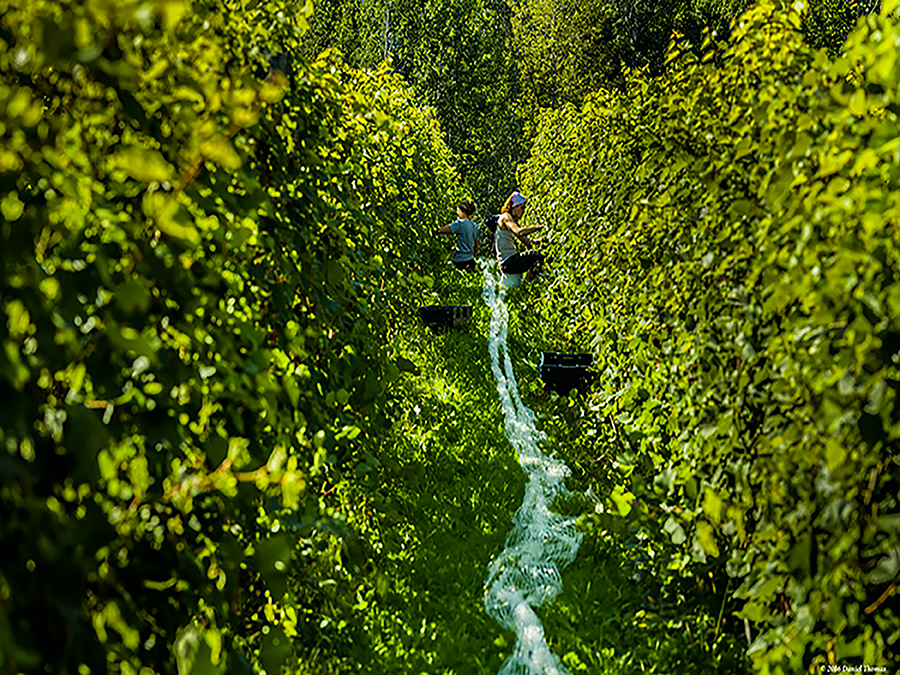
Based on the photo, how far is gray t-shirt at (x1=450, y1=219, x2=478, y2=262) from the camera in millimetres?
9766

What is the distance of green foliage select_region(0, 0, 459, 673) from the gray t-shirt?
22.9 ft

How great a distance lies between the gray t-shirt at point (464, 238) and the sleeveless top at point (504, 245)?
489 millimetres

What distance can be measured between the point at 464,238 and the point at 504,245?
70cm

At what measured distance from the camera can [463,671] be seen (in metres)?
2.94

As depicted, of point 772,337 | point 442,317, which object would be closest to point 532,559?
point 772,337

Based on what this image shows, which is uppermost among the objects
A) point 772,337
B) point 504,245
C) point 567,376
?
point 772,337

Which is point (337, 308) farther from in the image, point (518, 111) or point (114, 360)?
point (518, 111)

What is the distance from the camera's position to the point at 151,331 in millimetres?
1534

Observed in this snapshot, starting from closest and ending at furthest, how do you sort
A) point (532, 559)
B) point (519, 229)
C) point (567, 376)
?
point (532, 559) → point (567, 376) → point (519, 229)

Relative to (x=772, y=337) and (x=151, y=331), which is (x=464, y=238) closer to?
(x=772, y=337)

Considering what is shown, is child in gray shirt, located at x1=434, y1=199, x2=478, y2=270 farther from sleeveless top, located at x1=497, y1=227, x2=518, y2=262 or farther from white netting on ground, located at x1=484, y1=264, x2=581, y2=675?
white netting on ground, located at x1=484, y1=264, x2=581, y2=675

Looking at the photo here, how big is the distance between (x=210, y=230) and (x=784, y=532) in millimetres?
1859

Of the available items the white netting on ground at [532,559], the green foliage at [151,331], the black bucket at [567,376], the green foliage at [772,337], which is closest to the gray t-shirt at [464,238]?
the black bucket at [567,376]

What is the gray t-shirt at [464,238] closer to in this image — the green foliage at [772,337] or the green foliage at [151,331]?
the green foliage at [772,337]
